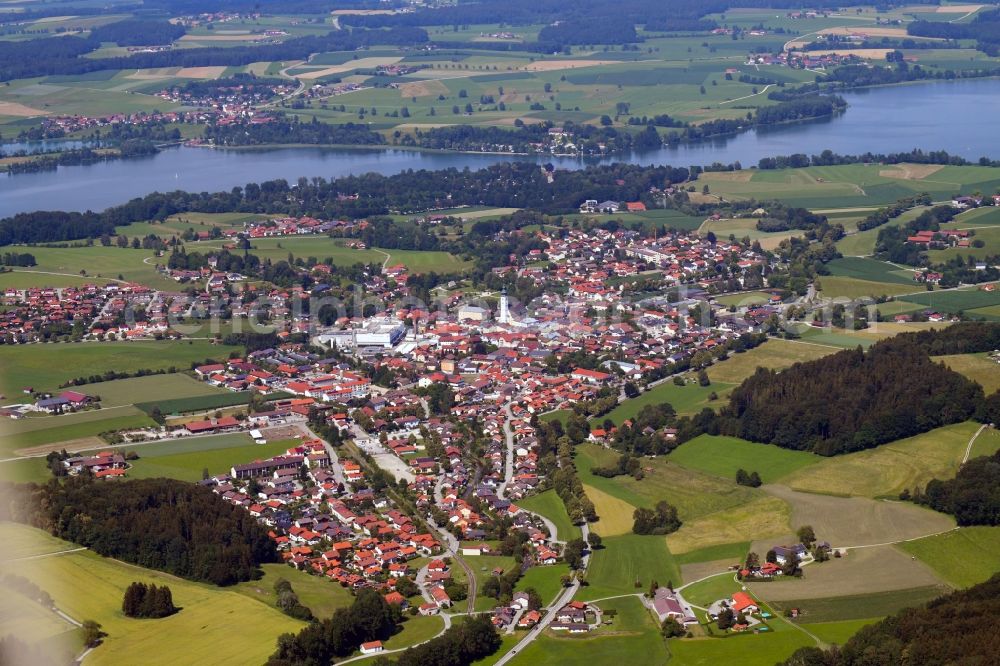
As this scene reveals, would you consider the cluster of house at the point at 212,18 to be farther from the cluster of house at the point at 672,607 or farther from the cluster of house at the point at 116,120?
the cluster of house at the point at 672,607

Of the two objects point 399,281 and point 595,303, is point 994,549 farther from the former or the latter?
point 399,281

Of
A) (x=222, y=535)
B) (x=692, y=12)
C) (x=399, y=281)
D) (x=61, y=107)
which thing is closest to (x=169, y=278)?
(x=399, y=281)

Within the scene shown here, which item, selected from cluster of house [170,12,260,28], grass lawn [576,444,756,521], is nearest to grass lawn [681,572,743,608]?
grass lawn [576,444,756,521]

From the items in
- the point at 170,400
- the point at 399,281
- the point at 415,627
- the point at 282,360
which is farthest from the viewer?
the point at 399,281

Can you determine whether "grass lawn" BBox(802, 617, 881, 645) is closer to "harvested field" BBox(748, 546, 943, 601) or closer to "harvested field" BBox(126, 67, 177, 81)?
"harvested field" BBox(748, 546, 943, 601)

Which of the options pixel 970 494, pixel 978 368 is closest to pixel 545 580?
pixel 970 494
